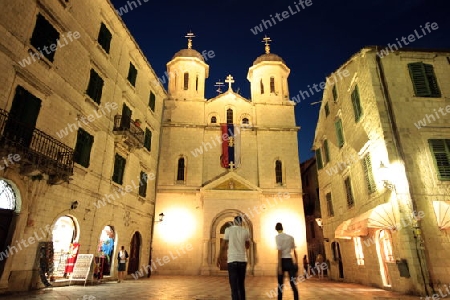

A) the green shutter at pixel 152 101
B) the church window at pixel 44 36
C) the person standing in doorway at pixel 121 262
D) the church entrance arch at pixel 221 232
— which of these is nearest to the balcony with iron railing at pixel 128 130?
the green shutter at pixel 152 101

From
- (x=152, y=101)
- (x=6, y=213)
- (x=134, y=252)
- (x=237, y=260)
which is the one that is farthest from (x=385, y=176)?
(x=152, y=101)

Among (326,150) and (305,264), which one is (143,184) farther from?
(326,150)

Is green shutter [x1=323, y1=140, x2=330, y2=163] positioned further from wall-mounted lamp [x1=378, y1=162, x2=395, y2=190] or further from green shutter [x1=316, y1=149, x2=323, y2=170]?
wall-mounted lamp [x1=378, y1=162, x2=395, y2=190]

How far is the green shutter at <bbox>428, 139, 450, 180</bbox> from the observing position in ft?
37.2

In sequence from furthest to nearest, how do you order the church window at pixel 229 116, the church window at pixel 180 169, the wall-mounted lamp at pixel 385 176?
the church window at pixel 229 116, the church window at pixel 180 169, the wall-mounted lamp at pixel 385 176

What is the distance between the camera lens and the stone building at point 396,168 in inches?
409

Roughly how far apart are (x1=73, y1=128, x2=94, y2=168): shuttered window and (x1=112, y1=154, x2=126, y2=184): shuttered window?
2.52 metres

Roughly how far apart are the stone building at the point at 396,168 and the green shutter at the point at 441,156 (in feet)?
0.13

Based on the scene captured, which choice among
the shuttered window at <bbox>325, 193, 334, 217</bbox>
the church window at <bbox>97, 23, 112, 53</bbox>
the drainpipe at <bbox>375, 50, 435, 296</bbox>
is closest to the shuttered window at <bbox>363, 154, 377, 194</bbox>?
the drainpipe at <bbox>375, 50, 435, 296</bbox>

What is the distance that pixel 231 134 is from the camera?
79.3ft

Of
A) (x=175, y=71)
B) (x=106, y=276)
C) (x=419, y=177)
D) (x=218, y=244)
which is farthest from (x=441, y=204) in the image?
(x=175, y=71)

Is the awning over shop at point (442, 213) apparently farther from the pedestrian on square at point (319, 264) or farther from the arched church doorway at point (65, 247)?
the arched church doorway at point (65, 247)

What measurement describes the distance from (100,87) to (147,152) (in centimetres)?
644

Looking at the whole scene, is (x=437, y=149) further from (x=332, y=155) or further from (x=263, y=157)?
(x=263, y=157)
